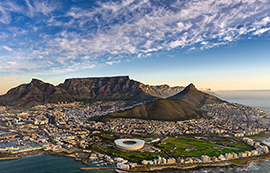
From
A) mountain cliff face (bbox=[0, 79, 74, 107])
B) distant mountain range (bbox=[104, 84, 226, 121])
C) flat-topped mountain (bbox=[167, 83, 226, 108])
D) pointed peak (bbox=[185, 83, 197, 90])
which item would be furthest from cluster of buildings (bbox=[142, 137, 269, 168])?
mountain cliff face (bbox=[0, 79, 74, 107])

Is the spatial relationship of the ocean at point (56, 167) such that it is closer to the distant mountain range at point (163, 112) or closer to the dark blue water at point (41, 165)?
the dark blue water at point (41, 165)

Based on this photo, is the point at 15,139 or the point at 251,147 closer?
the point at 251,147

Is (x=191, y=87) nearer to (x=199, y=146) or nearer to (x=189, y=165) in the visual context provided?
(x=199, y=146)

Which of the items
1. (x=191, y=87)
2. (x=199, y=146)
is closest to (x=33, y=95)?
(x=191, y=87)

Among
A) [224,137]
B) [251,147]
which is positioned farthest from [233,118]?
[251,147]

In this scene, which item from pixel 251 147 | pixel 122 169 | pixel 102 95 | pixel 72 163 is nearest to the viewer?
pixel 122 169

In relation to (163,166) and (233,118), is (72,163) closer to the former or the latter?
(163,166)

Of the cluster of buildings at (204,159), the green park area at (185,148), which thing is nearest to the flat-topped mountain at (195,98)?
the green park area at (185,148)

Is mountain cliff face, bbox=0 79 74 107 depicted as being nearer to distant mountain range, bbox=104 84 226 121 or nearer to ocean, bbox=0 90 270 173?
distant mountain range, bbox=104 84 226 121
